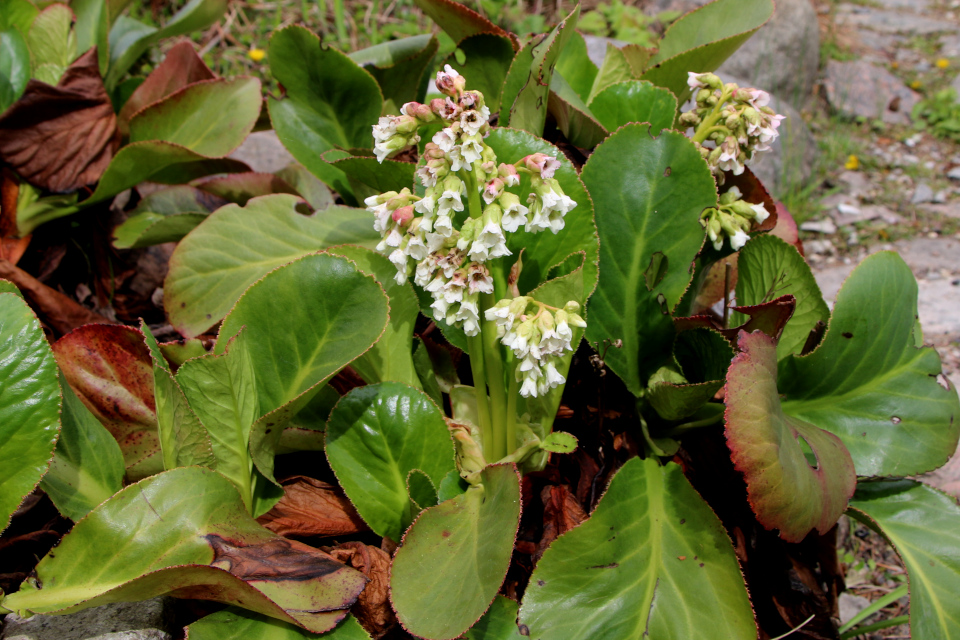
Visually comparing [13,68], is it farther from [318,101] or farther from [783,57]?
[783,57]

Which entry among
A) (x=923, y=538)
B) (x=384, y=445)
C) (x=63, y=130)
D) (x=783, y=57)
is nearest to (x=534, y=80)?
(x=384, y=445)

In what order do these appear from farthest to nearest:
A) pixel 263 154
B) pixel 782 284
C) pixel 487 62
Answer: pixel 263 154 < pixel 487 62 < pixel 782 284

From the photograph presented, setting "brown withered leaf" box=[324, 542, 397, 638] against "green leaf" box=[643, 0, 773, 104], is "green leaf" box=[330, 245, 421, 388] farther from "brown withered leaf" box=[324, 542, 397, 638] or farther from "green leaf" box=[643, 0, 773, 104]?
"green leaf" box=[643, 0, 773, 104]

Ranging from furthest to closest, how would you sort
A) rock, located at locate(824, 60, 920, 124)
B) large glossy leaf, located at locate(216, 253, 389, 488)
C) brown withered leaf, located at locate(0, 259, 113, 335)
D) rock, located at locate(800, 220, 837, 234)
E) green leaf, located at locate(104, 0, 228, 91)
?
rock, located at locate(824, 60, 920, 124), rock, located at locate(800, 220, 837, 234), green leaf, located at locate(104, 0, 228, 91), brown withered leaf, located at locate(0, 259, 113, 335), large glossy leaf, located at locate(216, 253, 389, 488)

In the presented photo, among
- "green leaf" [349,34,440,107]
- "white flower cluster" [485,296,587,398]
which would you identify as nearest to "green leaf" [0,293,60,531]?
"white flower cluster" [485,296,587,398]

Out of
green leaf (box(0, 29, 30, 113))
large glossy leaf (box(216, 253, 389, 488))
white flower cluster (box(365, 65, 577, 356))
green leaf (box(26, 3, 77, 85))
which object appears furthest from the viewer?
green leaf (box(26, 3, 77, 85))

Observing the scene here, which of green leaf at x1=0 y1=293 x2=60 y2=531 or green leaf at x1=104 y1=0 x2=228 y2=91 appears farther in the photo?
green leaf at x1=104 y1=0 x2=228 y2=91
